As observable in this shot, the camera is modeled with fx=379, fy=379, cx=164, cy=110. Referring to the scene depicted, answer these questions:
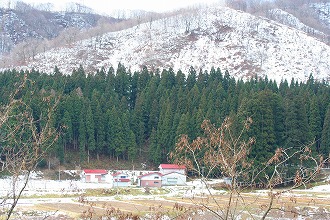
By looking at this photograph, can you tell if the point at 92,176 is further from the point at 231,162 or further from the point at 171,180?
the point at 231,162

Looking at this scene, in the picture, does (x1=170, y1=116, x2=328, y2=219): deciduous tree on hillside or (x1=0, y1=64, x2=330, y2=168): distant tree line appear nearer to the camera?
(x1=170, y1=116, x2=328, y2=219): deciduous tree on hillside

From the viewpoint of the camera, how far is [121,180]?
30203 mm

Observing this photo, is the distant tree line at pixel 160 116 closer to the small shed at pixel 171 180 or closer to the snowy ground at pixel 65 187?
the snowy ground at pixel 65 187

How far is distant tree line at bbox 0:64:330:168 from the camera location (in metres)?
30.8

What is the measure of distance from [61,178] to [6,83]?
16.8 meters

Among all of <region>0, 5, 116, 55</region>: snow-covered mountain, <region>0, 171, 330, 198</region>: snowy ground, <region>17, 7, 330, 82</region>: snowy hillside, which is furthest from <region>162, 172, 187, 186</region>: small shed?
<region>0, 5, 116, 55</region>: snow-covered mountain

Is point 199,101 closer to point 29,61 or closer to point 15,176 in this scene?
point 15,176

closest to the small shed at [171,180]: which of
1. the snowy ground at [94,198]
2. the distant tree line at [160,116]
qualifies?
the snowy ground at [94,198]

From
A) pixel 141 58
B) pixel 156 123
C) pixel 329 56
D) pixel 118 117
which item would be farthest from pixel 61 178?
pixel 329 56

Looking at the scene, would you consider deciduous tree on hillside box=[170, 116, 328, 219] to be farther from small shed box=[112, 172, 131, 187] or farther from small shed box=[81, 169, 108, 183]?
small shed box=[81, 169, 108, 183]

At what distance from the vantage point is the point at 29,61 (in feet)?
253

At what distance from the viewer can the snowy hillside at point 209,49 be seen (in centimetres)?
7362

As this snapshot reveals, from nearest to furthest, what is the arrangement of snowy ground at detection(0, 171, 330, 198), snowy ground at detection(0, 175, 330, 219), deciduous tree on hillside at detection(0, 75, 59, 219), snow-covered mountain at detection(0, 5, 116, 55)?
deciduous tree on hillside at detection(0, 75, 59, 219)
snowy ground at detection(0, 175, 330, 219)
snowy ground at detection(0, 171, 330, 198)
snow-covered mountain at detection(0, 5, 116, 55)

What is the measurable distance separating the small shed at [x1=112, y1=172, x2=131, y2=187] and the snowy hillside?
4342cm
